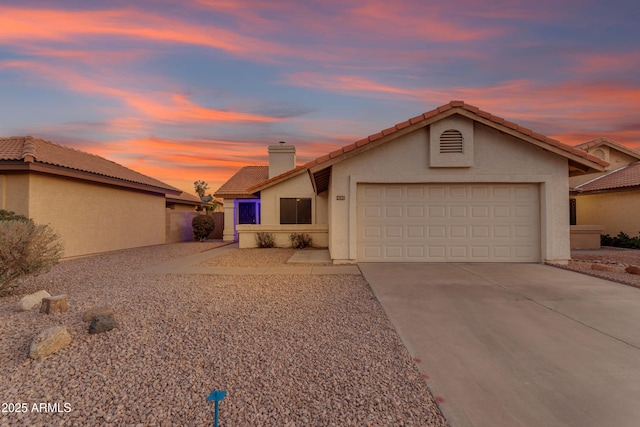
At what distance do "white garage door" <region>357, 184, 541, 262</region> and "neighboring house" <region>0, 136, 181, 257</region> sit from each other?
448 inches

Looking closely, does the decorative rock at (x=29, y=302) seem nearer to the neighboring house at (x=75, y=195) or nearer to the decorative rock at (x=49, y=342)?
the decorative rock at (x=49, y=342)

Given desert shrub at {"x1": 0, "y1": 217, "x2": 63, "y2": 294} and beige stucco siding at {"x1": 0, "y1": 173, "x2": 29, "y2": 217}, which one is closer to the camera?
desert shrub at {"x1": 0, "y1": 217, "x2": 63, "y2": 294}

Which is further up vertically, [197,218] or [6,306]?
[197,218]

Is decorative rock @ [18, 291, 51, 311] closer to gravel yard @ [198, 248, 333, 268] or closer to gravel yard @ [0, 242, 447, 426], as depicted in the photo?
gravel yard @ [0, 242, 447, 426]

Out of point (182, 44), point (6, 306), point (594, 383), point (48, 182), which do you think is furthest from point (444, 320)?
point (48, 182)

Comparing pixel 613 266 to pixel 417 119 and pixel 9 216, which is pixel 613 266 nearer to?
pixel 417 119

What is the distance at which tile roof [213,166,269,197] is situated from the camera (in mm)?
19125

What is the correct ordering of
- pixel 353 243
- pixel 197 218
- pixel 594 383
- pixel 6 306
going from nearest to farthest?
pixel 594 383
pixel 6 306
pixel 353 243
pixel 197 218

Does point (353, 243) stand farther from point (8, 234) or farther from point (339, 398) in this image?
point (8, 234)

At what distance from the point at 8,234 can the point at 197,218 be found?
1396 cm

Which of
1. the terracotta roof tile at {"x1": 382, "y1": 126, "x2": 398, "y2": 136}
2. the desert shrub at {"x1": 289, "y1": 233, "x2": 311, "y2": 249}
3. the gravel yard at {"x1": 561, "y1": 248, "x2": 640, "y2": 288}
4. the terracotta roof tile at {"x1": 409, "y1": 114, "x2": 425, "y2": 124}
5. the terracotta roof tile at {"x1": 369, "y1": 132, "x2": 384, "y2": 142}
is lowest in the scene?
the gravel yard at {"x1": 561, "y1": 248, "x2": 640, "y2": 288}

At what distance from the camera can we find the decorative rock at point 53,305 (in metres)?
4.94

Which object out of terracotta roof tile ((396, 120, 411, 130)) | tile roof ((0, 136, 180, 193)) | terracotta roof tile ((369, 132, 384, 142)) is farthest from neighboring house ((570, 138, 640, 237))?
tile roof ((0, 136, 180, 193))

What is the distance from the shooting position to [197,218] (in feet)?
65.5
